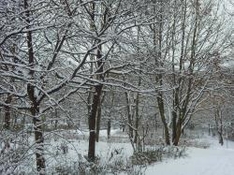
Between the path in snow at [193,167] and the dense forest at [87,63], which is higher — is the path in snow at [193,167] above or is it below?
below

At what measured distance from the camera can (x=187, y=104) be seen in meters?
19.7

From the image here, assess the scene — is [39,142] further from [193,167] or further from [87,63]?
[193,167]

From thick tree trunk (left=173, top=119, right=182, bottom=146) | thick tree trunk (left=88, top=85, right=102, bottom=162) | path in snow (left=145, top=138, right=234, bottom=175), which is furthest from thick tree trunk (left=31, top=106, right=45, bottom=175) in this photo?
thick tree trunk (left=173, top=119, right=182, bottom=146)

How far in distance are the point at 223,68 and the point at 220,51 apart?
121 centimetres

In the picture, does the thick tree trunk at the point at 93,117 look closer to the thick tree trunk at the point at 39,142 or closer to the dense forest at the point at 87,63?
the dense forest at the point at 87,63

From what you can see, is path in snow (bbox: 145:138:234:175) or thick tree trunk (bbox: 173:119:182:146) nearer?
path in snow (bbox: 145:138:234:175)

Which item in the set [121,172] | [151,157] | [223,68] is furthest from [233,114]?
[121,172]

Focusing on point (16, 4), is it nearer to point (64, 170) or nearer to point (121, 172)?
point (64, 170)

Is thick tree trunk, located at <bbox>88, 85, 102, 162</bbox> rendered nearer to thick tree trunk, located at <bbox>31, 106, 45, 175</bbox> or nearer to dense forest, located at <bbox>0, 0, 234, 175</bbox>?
dense forest, located at <bbox>0, 0, 234, 175</bbox>

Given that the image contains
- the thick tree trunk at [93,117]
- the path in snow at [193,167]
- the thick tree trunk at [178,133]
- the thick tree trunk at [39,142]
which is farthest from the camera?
the thick tree trunk at [178,133]

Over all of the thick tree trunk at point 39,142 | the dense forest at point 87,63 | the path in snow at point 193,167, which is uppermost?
the dense forest at point 87,63

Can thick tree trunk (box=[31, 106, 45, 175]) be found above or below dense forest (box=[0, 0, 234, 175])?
below

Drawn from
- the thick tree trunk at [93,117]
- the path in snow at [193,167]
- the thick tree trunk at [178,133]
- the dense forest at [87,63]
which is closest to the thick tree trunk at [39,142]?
the dense forest at [87,63]

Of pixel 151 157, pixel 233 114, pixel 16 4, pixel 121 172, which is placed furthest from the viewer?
pixel 233 114
